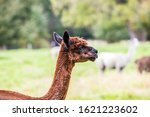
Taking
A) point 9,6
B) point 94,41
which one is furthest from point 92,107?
point 9,6

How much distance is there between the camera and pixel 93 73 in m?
2.73

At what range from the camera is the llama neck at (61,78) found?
1.79 m

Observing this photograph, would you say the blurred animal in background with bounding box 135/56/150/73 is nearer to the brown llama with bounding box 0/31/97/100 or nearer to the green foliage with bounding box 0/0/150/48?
the green foliage with bounding box 0/0/150/48

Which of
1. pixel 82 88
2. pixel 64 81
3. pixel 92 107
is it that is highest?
pixel 64 81

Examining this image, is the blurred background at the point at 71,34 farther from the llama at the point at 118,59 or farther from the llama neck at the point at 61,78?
the llama neck at the point at 61,78

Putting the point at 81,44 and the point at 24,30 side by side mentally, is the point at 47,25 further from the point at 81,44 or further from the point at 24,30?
the point at 81,44

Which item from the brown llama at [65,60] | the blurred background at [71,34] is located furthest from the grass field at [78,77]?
the brown llama at [65,60]

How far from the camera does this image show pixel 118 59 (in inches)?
108

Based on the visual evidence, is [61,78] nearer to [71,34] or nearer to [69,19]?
[71,34]

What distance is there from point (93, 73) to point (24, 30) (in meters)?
0.39

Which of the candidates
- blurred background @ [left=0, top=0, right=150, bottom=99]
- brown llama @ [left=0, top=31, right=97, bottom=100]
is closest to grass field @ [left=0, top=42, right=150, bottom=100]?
blurred background @ [left=0, top=0, right=150, bottom=99]

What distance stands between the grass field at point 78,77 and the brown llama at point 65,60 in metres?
0.70

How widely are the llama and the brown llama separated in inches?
34.9

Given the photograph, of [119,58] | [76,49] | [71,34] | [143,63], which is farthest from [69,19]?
[76,49]
